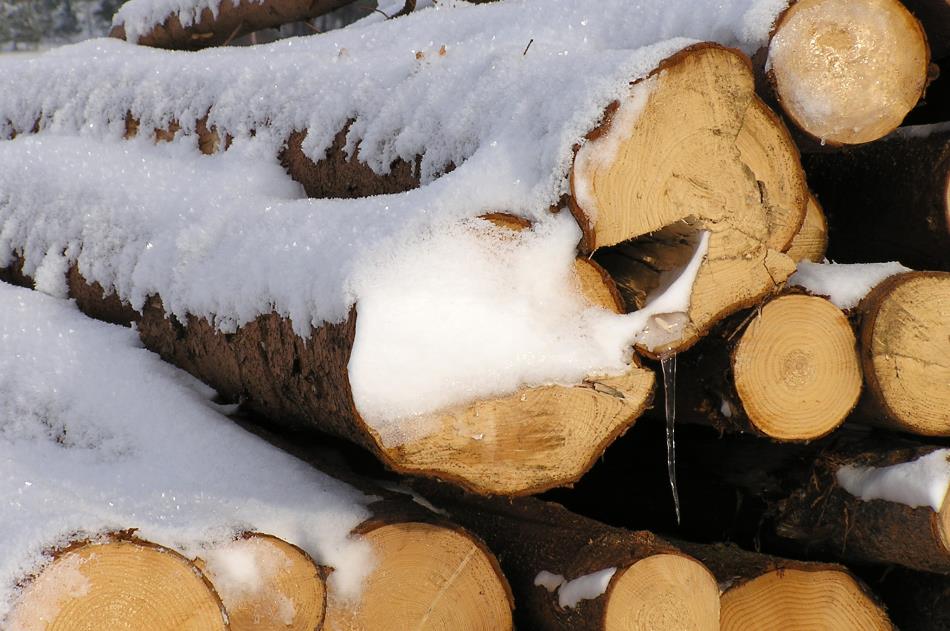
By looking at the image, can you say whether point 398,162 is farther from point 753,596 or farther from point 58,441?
point 753,596

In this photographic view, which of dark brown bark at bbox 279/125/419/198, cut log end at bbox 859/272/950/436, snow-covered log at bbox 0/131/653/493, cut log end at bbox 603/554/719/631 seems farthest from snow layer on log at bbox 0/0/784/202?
cut log end at bbox 603/554/719/631

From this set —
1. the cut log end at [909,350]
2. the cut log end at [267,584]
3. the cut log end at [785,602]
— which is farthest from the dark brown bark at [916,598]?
the cut log end at [267,584]

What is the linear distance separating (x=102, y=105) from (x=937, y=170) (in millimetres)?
2594

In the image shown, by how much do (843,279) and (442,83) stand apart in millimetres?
968

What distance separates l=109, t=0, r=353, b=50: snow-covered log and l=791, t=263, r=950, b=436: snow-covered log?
283cm

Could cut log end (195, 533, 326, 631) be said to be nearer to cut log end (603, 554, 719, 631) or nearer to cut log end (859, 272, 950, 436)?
cut log end (603, 554, 719, 631)

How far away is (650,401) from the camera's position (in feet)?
6.06

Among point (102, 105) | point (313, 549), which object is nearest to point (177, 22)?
point (102, 105)

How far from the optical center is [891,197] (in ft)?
7.80

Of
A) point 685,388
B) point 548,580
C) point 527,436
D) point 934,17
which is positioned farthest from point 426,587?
point 934,17

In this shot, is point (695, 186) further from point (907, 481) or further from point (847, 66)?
point (907, 481)

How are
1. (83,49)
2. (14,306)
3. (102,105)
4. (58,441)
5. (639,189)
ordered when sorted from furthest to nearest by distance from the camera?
(83,49)
(102,105)
(14,306)
(58,441)
(639,189)

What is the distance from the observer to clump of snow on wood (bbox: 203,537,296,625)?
1.66m

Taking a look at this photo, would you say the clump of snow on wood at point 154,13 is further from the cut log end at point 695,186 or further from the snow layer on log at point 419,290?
the cut log end at point 695,186
